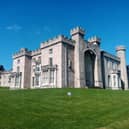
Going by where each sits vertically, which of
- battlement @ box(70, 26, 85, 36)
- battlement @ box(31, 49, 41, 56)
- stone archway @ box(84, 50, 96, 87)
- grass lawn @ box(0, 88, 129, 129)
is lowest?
grass lawn @ box(0, 88, 129, 129)

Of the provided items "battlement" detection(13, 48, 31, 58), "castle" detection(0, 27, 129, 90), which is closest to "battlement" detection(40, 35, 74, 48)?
"castle" detection(0, 27, 129, 90)

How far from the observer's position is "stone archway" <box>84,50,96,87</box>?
54969 millimetres

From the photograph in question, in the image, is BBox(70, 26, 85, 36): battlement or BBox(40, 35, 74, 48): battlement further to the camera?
BBox(70, 26, 85, 36): battlement

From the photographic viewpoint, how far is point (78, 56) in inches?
2026

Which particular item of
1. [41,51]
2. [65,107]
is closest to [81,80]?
[41,51]

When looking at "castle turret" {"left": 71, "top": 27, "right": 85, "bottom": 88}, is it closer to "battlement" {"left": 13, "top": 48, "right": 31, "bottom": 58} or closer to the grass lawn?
"battlement" {"left": 13, "top": 48, "right": 31, "bottom": 58}

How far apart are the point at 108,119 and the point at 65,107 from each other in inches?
228

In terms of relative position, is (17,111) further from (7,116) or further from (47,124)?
(47,124)

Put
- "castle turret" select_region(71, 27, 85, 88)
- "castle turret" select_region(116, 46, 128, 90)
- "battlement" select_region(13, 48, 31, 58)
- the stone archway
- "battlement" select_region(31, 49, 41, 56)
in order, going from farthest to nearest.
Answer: "castle turret" select_region(116, 46, 128, 90), "battlement" select_region(13, 48, 31, 58), "battlement" select_region(31, 49, 41, 56), the stone archway, "castle turret" select_region(71, 27, 85, 88)

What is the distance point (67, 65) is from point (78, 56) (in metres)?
3.73

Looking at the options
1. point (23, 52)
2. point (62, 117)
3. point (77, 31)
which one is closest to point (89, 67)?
point (77, 31)

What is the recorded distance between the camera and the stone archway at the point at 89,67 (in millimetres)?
54969

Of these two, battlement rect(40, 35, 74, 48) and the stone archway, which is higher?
battlement rect(40, 35, 74, 48)

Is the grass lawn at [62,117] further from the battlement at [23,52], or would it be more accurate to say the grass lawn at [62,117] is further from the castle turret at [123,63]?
the castle turret at [123,63]
